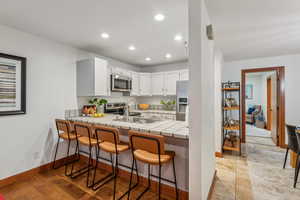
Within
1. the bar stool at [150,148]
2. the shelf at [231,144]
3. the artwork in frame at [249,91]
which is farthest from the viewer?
the artwork in frame at [249,91]

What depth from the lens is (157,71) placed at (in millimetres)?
4836

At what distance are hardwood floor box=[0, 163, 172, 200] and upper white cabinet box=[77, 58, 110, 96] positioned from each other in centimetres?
160

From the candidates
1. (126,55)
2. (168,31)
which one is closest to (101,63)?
(126,55)

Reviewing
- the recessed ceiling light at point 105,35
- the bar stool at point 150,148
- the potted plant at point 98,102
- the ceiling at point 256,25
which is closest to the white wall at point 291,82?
the ceiling at point 256,25

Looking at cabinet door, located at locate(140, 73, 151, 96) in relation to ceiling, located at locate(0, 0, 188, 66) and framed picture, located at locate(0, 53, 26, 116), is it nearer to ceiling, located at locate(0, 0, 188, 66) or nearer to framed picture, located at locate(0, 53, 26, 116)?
ceiling, located at locate(0, 0, 188, 66)

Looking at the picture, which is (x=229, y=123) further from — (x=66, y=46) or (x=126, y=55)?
(x=66, y=46)

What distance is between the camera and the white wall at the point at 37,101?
2.16 meters

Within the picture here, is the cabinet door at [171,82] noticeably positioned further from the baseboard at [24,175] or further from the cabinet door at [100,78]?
the baseboard at [24,175]

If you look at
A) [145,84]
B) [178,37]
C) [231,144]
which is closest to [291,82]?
[231,144]

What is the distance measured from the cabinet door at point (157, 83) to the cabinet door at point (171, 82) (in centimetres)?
18

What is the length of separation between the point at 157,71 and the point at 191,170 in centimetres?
382

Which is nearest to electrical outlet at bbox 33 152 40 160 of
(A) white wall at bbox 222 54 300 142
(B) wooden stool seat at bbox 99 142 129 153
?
(B) wooden stool seat at bbox 99 142 129 153

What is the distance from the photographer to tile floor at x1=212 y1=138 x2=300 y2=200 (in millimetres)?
1899

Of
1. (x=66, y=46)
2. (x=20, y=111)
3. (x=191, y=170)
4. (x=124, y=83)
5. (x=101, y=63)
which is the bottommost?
(x=191, y=170)
